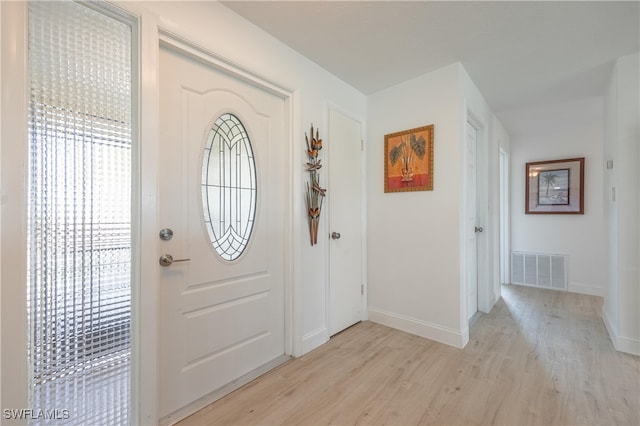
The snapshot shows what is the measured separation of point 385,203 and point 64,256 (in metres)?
2.37

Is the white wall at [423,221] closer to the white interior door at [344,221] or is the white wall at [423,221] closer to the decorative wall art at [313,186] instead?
the white interior door at [344,221]

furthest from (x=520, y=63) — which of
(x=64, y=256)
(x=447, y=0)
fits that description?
(x=64, y=256)

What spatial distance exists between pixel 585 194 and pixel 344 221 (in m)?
3.63

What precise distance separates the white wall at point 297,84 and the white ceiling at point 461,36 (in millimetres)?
89

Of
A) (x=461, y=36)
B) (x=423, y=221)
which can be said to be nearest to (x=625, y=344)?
(x=423, y=221)

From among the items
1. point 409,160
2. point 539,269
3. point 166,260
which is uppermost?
point 409,160

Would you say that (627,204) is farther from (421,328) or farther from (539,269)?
(539,269)

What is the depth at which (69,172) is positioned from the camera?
3.79 ft

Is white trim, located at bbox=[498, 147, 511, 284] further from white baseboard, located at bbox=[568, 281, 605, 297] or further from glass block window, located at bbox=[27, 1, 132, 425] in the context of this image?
glass block window, located at bbox=[27, 1, 132, 425]

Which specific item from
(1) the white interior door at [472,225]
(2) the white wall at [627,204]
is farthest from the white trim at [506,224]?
(2) the white wall at [627,204]

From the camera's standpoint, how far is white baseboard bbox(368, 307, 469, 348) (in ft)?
7.42

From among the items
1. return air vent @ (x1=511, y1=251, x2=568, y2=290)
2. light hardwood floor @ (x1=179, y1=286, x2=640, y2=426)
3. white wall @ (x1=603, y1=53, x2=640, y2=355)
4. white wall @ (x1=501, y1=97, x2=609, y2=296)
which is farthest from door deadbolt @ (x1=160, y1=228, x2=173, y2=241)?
return air vent @ (x1=511, y1=251, x2=568, y2=290)

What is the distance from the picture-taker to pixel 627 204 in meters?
2.17

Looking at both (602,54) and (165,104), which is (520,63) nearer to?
(602,54)
